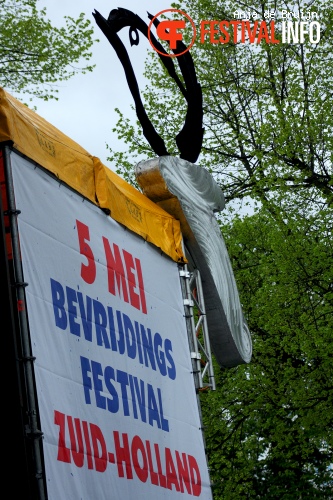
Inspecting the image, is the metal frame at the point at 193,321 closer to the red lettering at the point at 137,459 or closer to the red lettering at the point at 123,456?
the red lettering at the point at 137,459

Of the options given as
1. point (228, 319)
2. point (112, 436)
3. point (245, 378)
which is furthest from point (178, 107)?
point (112, 436)

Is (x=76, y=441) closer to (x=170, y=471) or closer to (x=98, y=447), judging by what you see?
(x=98, y=447)

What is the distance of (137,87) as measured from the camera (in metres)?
10.7

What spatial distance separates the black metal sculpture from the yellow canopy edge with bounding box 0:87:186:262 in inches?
43.6

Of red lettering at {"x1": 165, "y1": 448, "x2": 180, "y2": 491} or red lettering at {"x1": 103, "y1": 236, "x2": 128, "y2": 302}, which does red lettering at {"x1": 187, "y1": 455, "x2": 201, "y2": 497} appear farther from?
red lettering at {"x1": 103, "y1": 236, "x2": 128, "y2": 302}

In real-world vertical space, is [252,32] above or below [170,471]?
above

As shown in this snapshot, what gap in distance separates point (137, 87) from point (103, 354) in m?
3.91

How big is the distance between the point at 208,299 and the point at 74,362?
12.4ft

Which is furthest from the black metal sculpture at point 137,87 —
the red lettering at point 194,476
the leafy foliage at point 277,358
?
the leafy foliage at point 277,358

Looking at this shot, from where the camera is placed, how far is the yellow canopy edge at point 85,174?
7020mm

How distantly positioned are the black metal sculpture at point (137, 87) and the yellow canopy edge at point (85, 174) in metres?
1.11

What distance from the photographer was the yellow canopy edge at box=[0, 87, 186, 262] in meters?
7.02

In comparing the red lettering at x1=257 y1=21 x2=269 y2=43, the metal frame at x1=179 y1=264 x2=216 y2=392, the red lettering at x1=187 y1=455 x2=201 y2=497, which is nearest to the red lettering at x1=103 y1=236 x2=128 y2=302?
the metal frame at x1=179 y1=264 x2=216 y2=392

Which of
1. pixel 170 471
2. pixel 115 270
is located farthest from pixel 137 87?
pixel 170 471
